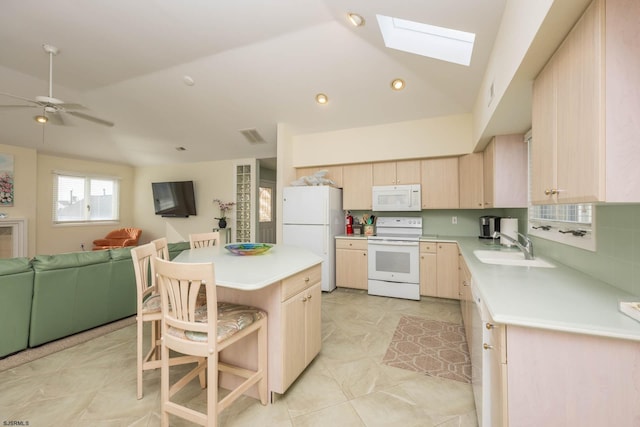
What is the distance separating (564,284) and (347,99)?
316 cm

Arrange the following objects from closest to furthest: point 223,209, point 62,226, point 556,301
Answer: point 556,301 → point 62,226 → point 223,209

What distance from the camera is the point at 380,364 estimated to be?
7.41 feet

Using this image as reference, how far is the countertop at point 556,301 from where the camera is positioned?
→ 0.96 m

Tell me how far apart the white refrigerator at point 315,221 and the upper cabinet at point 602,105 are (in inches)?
122

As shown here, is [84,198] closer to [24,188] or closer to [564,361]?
[24,188]

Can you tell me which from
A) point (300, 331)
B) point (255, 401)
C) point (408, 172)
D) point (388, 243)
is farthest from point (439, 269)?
point (255, 401)

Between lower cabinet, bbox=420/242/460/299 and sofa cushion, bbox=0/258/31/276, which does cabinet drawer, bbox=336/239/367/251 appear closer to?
lower cabinet, bbox=420/242/460/299

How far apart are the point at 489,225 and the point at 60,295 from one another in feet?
15.8

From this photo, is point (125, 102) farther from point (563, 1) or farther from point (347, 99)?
point (563, 1)

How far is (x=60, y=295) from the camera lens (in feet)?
8.27

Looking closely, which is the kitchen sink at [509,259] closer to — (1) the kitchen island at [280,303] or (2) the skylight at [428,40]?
(1) the kitchen island at [280,303]

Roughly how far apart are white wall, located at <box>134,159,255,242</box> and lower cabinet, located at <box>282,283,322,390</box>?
4624 mm

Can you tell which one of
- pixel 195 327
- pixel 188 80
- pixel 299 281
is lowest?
pixel 195 327

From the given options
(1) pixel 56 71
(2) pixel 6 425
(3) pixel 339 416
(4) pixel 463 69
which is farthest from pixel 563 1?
(1) pixel 56 71
